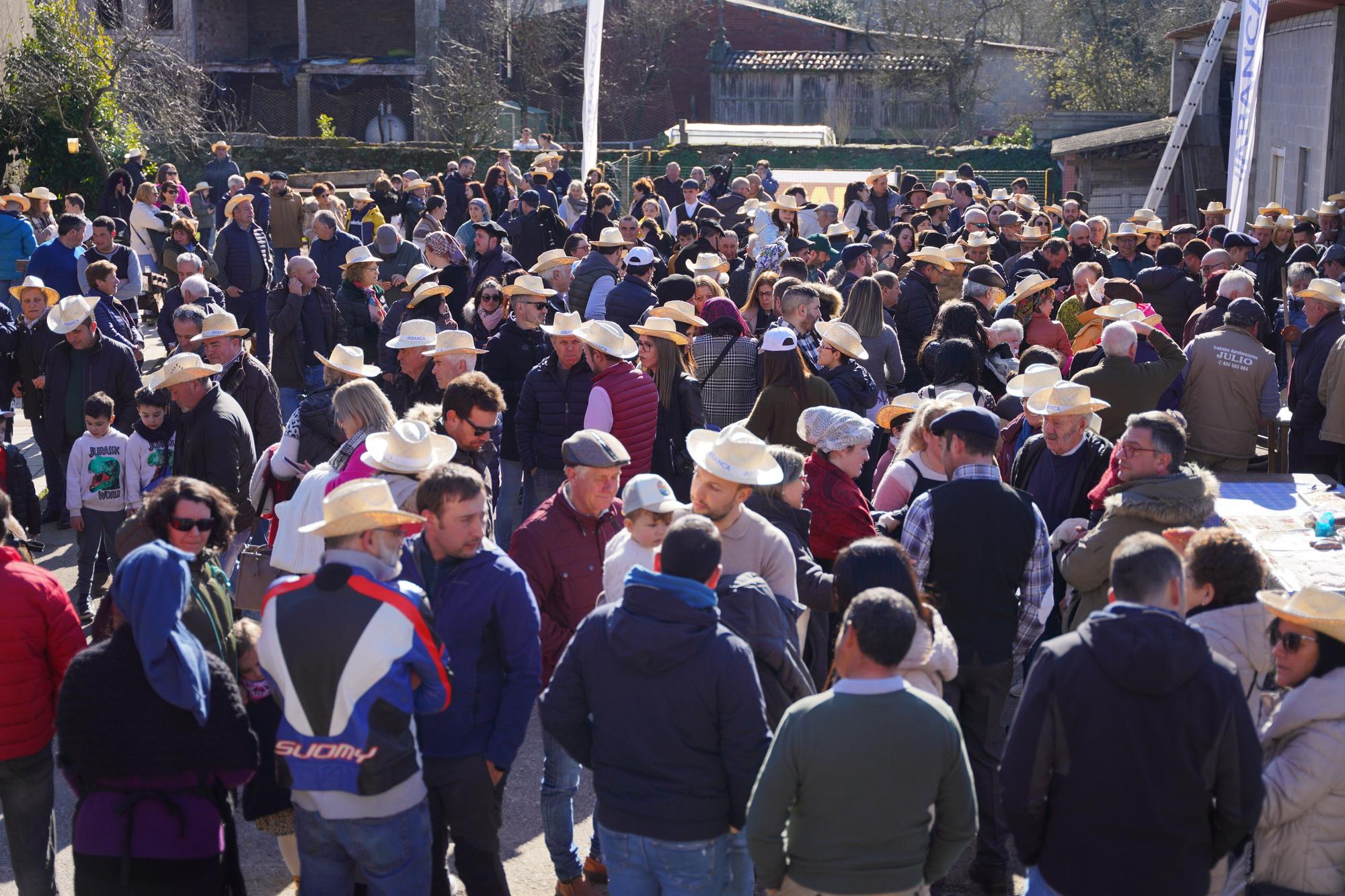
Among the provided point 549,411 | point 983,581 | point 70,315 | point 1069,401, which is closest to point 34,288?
point 70,315

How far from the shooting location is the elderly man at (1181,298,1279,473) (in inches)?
313

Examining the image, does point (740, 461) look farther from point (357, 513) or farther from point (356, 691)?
point (356, 691)

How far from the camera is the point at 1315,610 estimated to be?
147 inches

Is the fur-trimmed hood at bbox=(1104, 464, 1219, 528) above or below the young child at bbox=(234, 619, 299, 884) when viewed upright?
above

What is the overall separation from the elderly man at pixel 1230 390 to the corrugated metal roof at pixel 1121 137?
1502cm

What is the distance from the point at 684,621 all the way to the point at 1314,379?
6.67m

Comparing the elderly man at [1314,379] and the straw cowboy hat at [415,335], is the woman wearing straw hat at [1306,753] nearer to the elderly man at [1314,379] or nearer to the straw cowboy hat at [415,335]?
the straw cowboy hat at [415,335]

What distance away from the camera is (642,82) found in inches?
1695

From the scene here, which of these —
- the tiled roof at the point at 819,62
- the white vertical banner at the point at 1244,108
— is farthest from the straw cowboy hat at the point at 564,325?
the tiled roof at the point at 819,62

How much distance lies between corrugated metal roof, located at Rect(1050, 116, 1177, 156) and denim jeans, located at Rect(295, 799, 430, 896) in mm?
20717

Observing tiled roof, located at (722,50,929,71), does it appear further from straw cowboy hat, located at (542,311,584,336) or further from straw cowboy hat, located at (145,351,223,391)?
straw cowboy hat, located at (145,351,223,391)

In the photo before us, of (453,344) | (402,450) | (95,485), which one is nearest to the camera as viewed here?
(402,450)

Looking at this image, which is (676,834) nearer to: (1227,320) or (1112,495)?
(1112,495)

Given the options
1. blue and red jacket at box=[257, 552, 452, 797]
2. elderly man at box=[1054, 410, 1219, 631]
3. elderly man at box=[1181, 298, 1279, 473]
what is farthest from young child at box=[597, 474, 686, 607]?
elderly man at box=[1181, 298, 1279, 473]
